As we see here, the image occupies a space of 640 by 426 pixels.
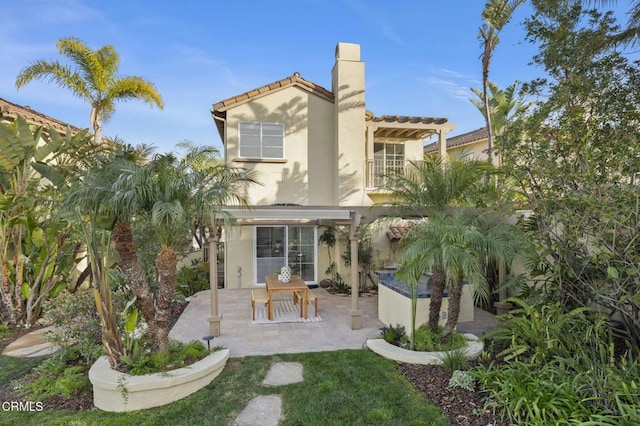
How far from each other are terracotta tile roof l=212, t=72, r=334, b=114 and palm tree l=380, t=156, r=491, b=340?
26.4ft

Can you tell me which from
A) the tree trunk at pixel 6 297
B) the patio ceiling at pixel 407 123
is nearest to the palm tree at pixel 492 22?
the patio ceiling at pixel 407 123

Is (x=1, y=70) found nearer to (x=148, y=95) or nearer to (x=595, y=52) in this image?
(x=148, y=95)

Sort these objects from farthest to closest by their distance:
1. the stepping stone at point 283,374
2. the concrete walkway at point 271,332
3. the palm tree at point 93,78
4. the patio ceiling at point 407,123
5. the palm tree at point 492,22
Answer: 1. the patio ceiling at point 407,123
2. the palm tree at point 492,22
3. the palm tree at point 93,78
4. the concrete walkway at point 271,332
5. the stepping stone at point 283,374

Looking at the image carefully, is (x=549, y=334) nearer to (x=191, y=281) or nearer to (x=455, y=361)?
(x=455, y=361)

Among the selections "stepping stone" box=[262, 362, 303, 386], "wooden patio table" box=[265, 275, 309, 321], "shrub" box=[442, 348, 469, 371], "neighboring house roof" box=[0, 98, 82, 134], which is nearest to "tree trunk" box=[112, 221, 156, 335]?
"stepping stone" box=[262, 362, 303, 386]

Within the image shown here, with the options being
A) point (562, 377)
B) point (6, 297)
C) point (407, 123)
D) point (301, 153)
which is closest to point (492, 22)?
point (407, 123)

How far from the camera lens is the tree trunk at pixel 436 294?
7074 millimetres

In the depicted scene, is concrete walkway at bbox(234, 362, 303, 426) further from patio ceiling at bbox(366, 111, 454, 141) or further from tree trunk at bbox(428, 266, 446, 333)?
patio ceiling at bbox(366, 111, 454, 141)

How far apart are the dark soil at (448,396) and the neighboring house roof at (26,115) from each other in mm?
11808

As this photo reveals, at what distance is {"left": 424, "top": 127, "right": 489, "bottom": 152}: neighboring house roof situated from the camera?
23.2 meters

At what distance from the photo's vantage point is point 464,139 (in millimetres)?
26078

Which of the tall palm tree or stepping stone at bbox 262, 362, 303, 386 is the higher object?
the tall palm tree

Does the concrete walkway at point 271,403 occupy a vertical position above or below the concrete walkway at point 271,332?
below

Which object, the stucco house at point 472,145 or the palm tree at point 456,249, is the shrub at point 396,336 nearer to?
the palm tree at point 456,249
